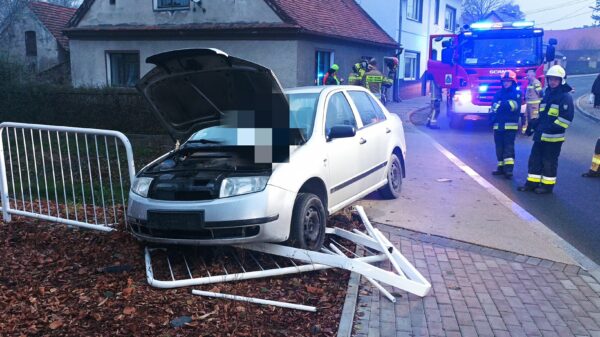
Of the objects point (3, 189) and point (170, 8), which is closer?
point (3, 189)

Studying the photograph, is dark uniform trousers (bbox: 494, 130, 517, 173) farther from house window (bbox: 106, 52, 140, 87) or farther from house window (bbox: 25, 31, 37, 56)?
house window (bbox: 25, 31, 37, 56)

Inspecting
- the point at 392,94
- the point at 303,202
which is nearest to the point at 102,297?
the point at 303,202

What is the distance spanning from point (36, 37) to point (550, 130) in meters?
28.3

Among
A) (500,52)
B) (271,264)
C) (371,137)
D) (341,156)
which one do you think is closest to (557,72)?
(371,137)

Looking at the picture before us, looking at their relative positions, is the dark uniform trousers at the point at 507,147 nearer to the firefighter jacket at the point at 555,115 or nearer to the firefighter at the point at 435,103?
the firefighter jacket at the point at 555,115

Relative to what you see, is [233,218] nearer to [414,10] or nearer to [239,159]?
[239,159]

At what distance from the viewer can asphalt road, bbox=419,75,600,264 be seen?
19.8 feet

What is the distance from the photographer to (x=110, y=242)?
521 centimetres

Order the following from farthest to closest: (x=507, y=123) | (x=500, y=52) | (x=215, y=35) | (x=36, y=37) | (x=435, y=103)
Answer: (x=36, y=37) < (x=215, y=35) < (x=435, y=103) < (x=500, y=52) < (x=507, y=123)

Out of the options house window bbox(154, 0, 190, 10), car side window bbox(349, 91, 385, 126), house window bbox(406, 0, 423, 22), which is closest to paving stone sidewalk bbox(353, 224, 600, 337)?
car side window bbox(349, 91, 385, 126)

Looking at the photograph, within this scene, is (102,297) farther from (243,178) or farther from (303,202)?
(303,202)

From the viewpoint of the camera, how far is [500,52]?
1505cm

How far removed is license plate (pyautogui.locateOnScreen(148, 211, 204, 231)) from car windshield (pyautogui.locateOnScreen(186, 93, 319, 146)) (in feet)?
3.37

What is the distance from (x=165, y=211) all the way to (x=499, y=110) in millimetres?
6517
